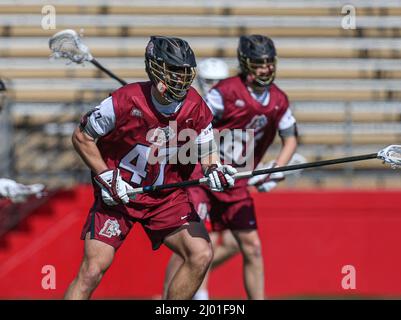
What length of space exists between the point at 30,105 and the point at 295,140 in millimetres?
3104

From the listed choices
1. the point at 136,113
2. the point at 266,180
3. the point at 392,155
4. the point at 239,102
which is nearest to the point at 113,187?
the point at 136,113

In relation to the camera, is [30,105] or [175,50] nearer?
[175,50]

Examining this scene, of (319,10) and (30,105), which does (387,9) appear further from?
(30,105)

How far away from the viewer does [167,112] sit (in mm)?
6773

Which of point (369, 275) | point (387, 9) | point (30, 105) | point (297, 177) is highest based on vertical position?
point (387, 9)

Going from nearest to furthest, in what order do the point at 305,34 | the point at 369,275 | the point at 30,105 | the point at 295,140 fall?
1. the point at 295,140
2. the point at 369,275
3. the point at 30,105
4. the point at 305,34

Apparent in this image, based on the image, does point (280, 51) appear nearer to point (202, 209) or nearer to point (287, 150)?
point (287, 150)

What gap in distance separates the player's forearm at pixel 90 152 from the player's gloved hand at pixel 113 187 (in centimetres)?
5

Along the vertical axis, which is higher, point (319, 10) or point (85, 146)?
point (319, 10)

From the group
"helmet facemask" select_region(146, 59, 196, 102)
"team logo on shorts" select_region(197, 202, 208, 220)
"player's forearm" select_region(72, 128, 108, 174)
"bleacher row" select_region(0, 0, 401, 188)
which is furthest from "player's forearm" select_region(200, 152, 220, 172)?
"bleacher row" select_region(0, 0, 401, 188)

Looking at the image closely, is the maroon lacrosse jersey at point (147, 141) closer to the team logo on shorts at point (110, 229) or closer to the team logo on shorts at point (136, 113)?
the team logo on shorts at point (136, 113)

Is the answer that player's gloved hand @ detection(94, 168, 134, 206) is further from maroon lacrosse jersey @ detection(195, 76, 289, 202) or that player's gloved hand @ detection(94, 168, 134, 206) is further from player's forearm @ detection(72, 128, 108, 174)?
maroon lacrosse jersey @ detection(195, 76, 289, 202)
